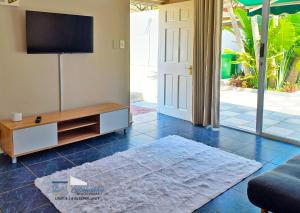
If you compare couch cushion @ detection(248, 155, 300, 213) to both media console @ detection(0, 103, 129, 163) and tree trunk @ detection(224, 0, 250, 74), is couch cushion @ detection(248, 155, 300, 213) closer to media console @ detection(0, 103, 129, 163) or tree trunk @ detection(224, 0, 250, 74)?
media console @ detection(0, 103, 129, 163)

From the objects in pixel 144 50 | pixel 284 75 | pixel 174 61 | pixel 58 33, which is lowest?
pixel 284 75

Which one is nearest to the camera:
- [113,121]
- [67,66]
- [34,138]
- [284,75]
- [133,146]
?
[34,138]

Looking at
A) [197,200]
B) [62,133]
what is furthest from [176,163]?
[62,133]

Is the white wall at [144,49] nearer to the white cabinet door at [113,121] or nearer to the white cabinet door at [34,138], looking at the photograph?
the white cabinet door at [113,121]

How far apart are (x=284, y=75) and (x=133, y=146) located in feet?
8.40

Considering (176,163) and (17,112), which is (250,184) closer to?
(176,163)

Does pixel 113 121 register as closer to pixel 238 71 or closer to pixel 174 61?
pixel 174 61

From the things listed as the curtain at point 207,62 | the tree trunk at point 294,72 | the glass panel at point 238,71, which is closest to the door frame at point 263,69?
the glass panel at point 238,71

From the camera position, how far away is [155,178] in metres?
2.82

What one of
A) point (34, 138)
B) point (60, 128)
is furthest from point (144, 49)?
point (34, 138)

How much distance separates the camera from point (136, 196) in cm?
248

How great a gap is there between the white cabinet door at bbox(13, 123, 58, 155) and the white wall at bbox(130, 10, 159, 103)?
4.52m

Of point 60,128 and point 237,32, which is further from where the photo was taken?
point 237,32

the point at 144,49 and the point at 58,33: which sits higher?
the point at 144,49
